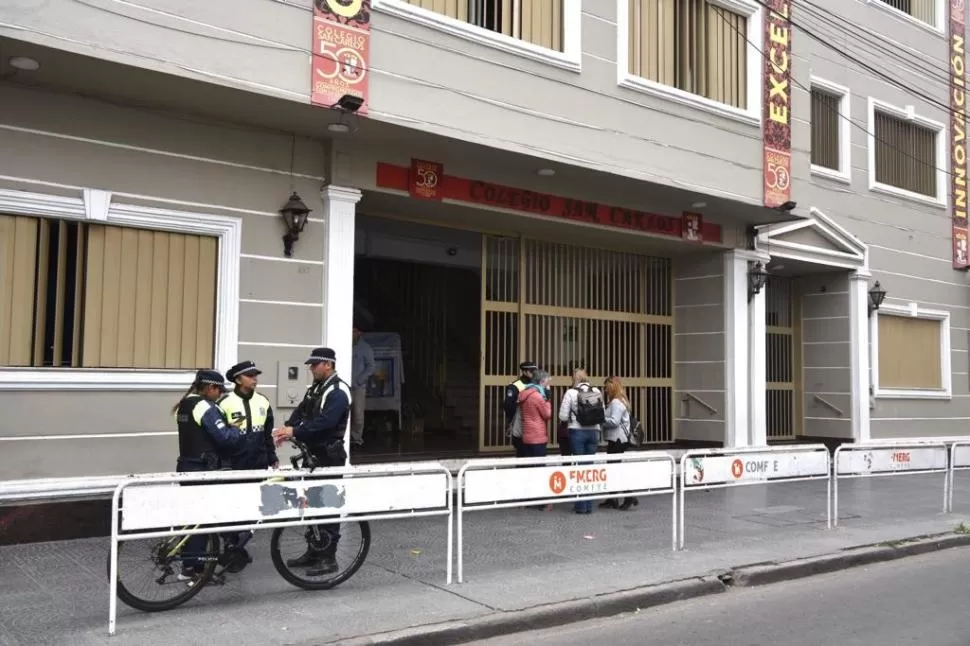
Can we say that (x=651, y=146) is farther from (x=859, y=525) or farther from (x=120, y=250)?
(x=120, y=250)

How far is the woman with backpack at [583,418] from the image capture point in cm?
1059

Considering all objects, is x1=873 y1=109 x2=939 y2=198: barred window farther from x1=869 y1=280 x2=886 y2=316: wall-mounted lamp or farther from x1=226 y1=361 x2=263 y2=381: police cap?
x1=226 y1=361 x2=263 y2=381: police cap

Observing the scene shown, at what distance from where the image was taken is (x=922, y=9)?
17.9m

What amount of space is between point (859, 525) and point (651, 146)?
5.38 m

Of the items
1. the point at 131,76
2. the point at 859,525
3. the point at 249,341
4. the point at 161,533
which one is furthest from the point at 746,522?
the point at 131,76

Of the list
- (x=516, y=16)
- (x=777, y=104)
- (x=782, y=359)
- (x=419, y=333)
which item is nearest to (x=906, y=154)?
(x=782, y=359)

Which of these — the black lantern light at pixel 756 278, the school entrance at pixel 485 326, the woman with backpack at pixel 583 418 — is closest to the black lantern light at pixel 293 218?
the school entrance at pixel 485 326

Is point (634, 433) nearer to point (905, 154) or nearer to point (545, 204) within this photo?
point (545, 204)

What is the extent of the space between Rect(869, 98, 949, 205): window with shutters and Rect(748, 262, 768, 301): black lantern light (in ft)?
12.6

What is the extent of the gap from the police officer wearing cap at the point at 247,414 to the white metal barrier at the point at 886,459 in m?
6.18

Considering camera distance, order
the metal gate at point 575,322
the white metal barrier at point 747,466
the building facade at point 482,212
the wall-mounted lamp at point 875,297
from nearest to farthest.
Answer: the building facade at point 482,212 → the white metal barrier at point 747,466 → the metal gate at point 575,322 → the wall-mounted lamp at point 875,297

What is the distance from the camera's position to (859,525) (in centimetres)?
1014

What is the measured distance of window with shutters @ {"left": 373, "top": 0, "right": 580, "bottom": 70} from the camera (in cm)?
972

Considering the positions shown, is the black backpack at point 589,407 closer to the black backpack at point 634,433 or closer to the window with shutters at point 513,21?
the black backpack at point 634,433
